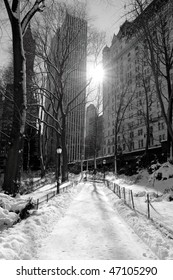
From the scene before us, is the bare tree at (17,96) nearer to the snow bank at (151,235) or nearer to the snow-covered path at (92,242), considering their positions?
the snow-covered path at (92,242)

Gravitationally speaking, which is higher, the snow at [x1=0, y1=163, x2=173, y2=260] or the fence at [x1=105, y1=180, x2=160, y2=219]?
the snow at [x1=0, y1=163, x2=173, y2=260]

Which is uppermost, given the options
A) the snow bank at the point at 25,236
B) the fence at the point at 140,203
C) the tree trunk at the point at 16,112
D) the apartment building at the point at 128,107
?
the apartment building at the point at 128,107

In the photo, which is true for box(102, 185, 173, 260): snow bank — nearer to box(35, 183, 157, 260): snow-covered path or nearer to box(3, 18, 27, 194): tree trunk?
box(35, 183, 157, 260): snow-covered path

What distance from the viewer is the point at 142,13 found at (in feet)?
42.6

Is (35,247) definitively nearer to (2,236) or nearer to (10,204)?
(2,236)

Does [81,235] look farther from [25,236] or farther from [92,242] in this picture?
[25,236]

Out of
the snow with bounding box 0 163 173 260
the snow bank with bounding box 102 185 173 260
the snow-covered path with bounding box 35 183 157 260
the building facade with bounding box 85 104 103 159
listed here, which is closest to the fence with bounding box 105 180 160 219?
the snow with bounding box 0 163 173 260

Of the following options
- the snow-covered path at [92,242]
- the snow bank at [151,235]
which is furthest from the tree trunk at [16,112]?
the snow bank at [151,235]

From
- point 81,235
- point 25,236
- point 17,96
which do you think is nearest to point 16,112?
point 17,96

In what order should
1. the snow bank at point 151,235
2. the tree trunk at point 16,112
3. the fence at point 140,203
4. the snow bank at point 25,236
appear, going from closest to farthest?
the snow bank at point 25,236, the snow bank at point 151,235, the fence at point 140,203, the tree trunk at point 16,112

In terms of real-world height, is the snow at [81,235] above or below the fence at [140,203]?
above

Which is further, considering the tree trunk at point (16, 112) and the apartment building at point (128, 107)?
the apartment building at point (128, 107)
